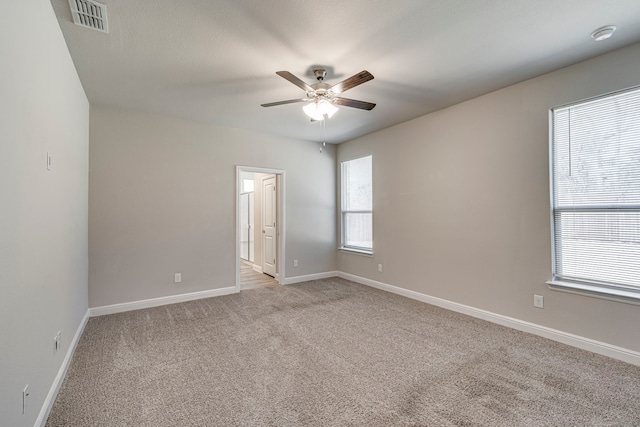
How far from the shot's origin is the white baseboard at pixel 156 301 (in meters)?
3.67

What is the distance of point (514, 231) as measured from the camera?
3.21m

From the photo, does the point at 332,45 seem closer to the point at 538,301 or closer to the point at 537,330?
the point at 538,301

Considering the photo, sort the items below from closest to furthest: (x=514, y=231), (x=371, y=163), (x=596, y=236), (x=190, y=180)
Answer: (x=596, y=236) < (x=514, y=231) < (x=190, y=180) < (x=371, y=163)

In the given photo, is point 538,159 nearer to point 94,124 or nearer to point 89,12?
point 89,12

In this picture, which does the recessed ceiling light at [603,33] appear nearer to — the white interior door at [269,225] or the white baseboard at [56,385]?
the white interior door at [269,225]

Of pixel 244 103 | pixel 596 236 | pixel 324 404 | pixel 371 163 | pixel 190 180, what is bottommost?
pixel 324 404

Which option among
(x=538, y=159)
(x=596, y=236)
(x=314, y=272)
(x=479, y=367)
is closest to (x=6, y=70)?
(x=479, y=367)

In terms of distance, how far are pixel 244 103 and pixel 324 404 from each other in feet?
10.9

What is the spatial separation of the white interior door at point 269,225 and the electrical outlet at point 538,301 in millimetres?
3924

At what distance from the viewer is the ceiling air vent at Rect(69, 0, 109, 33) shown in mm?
1941

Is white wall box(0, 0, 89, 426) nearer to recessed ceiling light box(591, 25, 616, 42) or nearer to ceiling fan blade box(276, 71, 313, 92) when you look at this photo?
ceiling fan blade box(276, 71, 313, 92)

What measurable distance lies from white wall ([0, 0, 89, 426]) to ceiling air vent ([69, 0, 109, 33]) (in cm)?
15

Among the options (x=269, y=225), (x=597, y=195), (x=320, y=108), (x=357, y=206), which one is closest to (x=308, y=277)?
(x=269, y=225)

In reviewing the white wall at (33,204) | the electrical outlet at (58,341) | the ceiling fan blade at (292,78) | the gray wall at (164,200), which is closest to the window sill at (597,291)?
the ceiling fan blade at (292,78)
